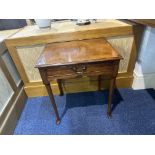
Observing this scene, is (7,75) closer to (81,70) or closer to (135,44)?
(81,70)

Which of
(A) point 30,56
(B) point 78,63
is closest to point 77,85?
(A) point 30,56

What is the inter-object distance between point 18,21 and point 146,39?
131 cm

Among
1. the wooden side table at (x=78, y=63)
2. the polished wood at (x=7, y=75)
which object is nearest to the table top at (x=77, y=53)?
the wooden side table at (x=78, y=63)

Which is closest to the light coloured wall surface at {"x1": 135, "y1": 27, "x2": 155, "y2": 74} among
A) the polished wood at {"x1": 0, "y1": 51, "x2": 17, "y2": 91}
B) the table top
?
the table top

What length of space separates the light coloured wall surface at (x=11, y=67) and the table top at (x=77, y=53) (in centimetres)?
45

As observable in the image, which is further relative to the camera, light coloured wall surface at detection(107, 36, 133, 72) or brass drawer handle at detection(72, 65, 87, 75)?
light coloured wall surface at detection(107, 36, 133, 72)

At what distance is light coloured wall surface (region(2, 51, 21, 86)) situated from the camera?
4.10 ft

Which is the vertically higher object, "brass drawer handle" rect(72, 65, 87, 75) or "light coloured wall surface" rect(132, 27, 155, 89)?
"brass drawer handle" rect(72, 65, 87, 75)

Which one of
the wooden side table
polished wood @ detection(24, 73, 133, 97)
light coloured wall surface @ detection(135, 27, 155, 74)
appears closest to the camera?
the wooden side table

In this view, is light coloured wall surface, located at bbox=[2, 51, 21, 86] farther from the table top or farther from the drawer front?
the drawer front

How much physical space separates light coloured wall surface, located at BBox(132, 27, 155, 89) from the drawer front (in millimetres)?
525

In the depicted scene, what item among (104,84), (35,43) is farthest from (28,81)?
(104,84)

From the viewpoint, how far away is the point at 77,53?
94 centimetres
